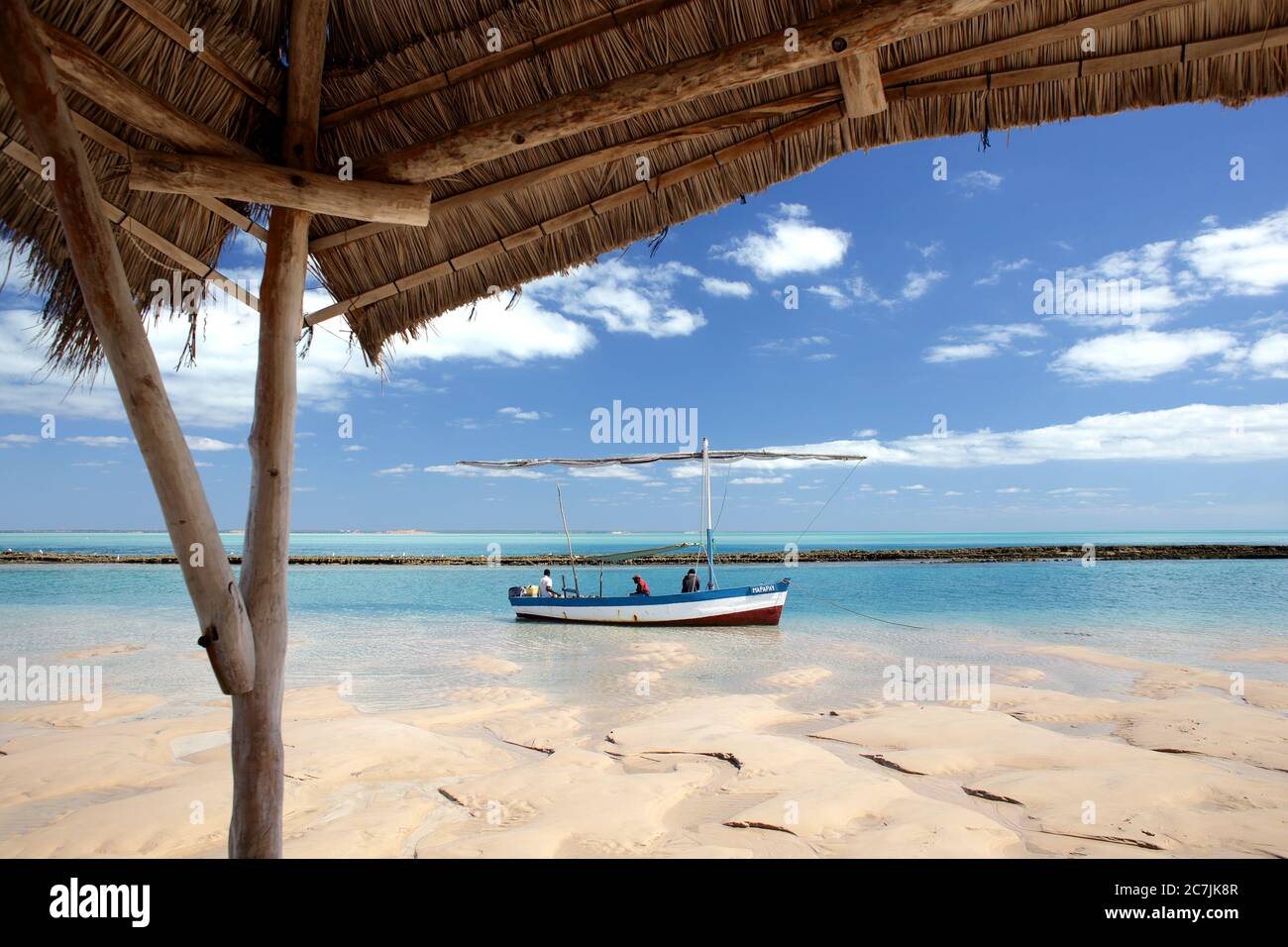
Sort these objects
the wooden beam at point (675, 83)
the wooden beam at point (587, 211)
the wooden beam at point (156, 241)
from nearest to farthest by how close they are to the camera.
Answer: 1. the wooden beam at point (675, 83)
2. the wooden beam at point (156, 241)
3. the wooden beam at point (587, 211)

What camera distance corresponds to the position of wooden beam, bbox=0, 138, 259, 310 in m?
2.62

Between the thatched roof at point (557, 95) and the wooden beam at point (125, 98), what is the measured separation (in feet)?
0.90

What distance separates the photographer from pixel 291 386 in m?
2.77

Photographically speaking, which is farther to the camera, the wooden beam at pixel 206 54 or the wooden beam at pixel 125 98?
the wooden beam at pixel 206 54

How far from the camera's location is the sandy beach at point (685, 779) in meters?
4.61

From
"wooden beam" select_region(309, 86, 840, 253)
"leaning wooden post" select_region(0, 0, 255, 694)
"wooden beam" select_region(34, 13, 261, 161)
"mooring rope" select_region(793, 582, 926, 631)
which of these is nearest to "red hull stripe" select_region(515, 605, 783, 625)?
"mooring rope" select_region(793, 582, 926, 631)

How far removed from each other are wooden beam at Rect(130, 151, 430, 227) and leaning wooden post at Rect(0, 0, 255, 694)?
0.48 metres

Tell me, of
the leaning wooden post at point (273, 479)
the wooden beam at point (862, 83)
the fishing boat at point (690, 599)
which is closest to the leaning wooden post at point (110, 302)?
the leaning wooden post at point (273, 479)

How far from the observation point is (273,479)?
267 cm

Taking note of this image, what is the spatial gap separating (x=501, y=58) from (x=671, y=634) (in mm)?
15153

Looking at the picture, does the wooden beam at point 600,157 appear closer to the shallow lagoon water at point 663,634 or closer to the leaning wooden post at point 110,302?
the leaning wooden post at point 110,302

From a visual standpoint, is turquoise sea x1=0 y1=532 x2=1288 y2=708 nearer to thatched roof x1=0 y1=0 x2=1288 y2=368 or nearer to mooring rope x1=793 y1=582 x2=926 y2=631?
mooring rope x1=793 y1=582 x2=926 y2=631

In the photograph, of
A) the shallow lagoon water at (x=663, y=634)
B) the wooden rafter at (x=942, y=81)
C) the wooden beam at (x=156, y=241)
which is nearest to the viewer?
the wooden beam at (x=156, y=241)
